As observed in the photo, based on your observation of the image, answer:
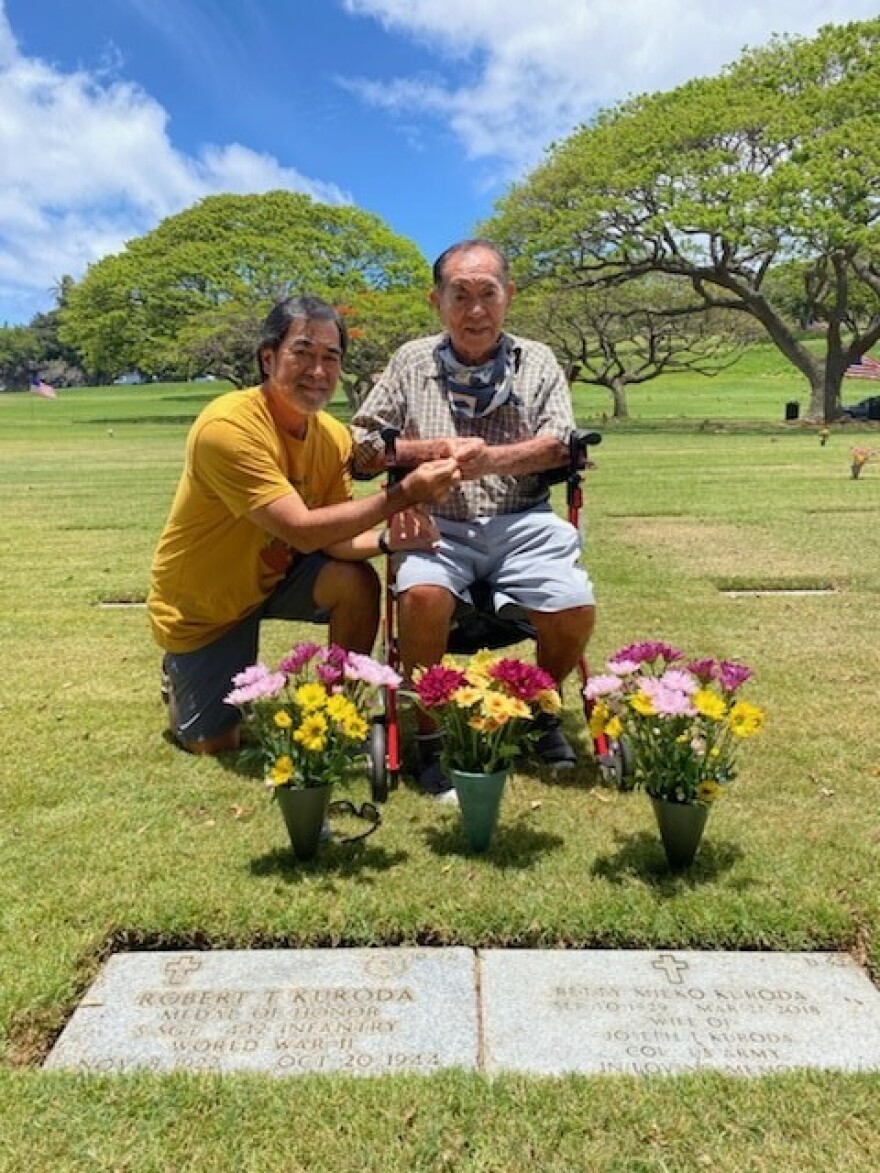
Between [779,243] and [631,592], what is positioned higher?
[779,243]

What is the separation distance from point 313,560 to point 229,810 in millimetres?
998

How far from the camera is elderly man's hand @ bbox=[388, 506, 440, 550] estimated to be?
325 cm

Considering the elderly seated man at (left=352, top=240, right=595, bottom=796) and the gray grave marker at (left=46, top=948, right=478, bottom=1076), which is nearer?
the gray grave marker at (left=46, top=948, right=478, bottom=1076)

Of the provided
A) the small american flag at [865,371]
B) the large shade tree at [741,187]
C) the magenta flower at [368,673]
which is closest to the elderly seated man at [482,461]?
the magenta flower at [368,673]

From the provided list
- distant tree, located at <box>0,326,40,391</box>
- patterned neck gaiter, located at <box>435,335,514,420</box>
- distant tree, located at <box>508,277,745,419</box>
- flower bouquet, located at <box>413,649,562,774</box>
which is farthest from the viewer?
distant tree, located at <box>0,326,40,391</box>

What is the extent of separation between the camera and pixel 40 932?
2395 mm

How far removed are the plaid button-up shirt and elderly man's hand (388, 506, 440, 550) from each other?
27cm

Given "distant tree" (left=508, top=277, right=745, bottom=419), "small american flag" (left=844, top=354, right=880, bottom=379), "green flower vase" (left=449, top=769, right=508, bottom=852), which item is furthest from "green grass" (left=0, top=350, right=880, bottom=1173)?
"small american flag" (left=844, top=354, right=880, bottom=379)

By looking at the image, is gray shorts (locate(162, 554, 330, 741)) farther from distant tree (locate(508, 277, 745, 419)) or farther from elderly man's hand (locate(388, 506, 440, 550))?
distant tree (locate(508, 277, 745, 419))

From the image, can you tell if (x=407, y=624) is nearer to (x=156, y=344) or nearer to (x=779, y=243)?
(x=779, y=243)

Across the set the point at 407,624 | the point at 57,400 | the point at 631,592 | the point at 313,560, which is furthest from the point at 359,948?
the point at 57,400

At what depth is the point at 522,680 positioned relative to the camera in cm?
269

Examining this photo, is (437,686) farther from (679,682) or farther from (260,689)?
(679,682)

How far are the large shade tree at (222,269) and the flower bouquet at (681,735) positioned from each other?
40382 mm
